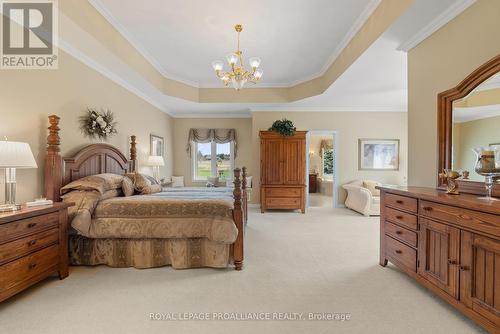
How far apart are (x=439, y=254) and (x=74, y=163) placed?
4.06 meters

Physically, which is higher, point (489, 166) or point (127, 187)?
point (489, 166)

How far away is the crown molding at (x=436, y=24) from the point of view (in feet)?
7.73

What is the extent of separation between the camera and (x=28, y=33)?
9.24ft

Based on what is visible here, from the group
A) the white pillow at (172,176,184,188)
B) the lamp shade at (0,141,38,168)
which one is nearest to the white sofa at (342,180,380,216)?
the white pillow at (172,176,184,188)

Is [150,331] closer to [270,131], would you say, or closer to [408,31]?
[408,31]

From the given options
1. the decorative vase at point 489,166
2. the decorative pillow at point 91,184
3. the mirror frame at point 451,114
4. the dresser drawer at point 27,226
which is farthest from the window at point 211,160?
the decorative vase at point 489,166

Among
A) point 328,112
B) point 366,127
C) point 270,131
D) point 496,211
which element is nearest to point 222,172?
point 270,131

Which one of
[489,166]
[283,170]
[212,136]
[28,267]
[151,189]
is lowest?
[28,267]

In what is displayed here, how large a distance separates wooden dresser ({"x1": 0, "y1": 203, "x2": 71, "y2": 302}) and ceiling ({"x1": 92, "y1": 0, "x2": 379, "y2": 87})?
242cm

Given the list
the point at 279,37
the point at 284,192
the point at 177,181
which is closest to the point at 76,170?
the point at 279,37

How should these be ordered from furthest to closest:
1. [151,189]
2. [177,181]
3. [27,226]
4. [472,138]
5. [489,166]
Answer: [177,181] < [151,189] < [472,138] < [27,226] < [489,166]

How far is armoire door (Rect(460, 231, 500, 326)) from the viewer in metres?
1.65

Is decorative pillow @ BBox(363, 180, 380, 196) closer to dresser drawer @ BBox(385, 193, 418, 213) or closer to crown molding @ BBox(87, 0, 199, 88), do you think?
dresser drawer @ BBox(385, 193, 418, 213)

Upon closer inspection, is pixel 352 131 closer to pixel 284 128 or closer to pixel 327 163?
pixel 284 128
